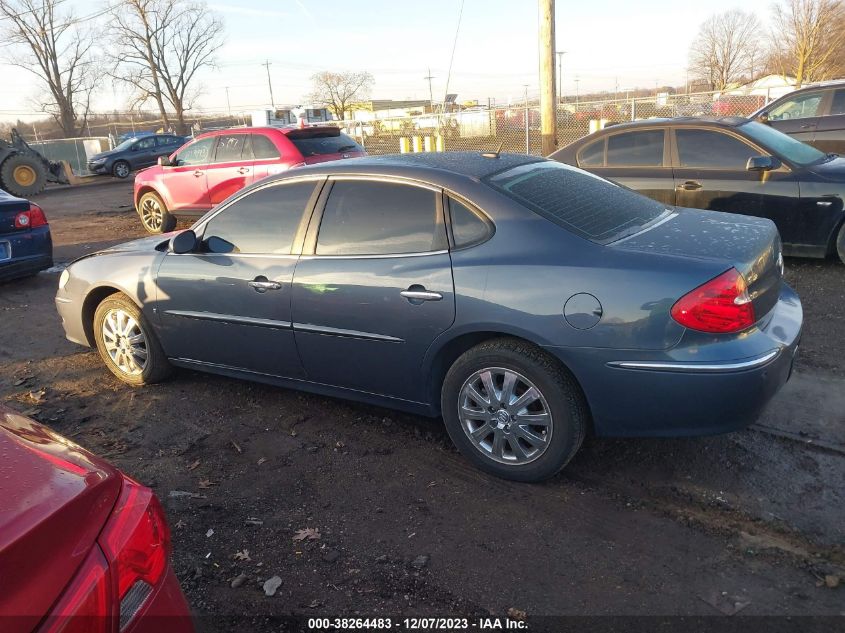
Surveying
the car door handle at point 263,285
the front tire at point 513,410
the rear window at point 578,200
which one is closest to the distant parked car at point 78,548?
the front tire at point 513,410

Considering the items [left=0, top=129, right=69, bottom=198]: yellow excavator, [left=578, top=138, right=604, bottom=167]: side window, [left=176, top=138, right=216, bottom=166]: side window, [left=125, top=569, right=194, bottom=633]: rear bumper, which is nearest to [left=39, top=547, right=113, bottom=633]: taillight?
[left=125, top=569, right=194, bottom=633]: rear bumper

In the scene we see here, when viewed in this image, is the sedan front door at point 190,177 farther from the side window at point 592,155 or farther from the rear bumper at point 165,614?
the rear bumper at point 165,614

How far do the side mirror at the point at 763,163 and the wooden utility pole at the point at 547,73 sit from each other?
4.17 meters

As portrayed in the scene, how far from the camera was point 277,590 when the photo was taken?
2660mm

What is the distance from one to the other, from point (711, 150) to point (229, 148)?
7269 millimetres

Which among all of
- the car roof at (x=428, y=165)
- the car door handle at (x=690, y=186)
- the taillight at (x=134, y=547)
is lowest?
the taillight at (x=134, y=547)

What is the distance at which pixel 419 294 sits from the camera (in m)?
3.34

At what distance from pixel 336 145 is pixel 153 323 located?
6.41 m

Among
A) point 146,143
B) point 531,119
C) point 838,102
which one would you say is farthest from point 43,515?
point 146,143

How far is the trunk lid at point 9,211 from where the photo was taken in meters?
7.68

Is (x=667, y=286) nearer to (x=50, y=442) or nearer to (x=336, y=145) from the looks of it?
(x=50, y=442)

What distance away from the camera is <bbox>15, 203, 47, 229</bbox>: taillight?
25.7 feet

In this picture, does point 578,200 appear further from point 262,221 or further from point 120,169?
point 120,169

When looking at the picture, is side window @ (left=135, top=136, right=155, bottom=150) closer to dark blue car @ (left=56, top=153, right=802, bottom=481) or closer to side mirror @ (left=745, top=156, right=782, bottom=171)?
dark blue car @ (left=56, top=153, right=802, bottom=481)
